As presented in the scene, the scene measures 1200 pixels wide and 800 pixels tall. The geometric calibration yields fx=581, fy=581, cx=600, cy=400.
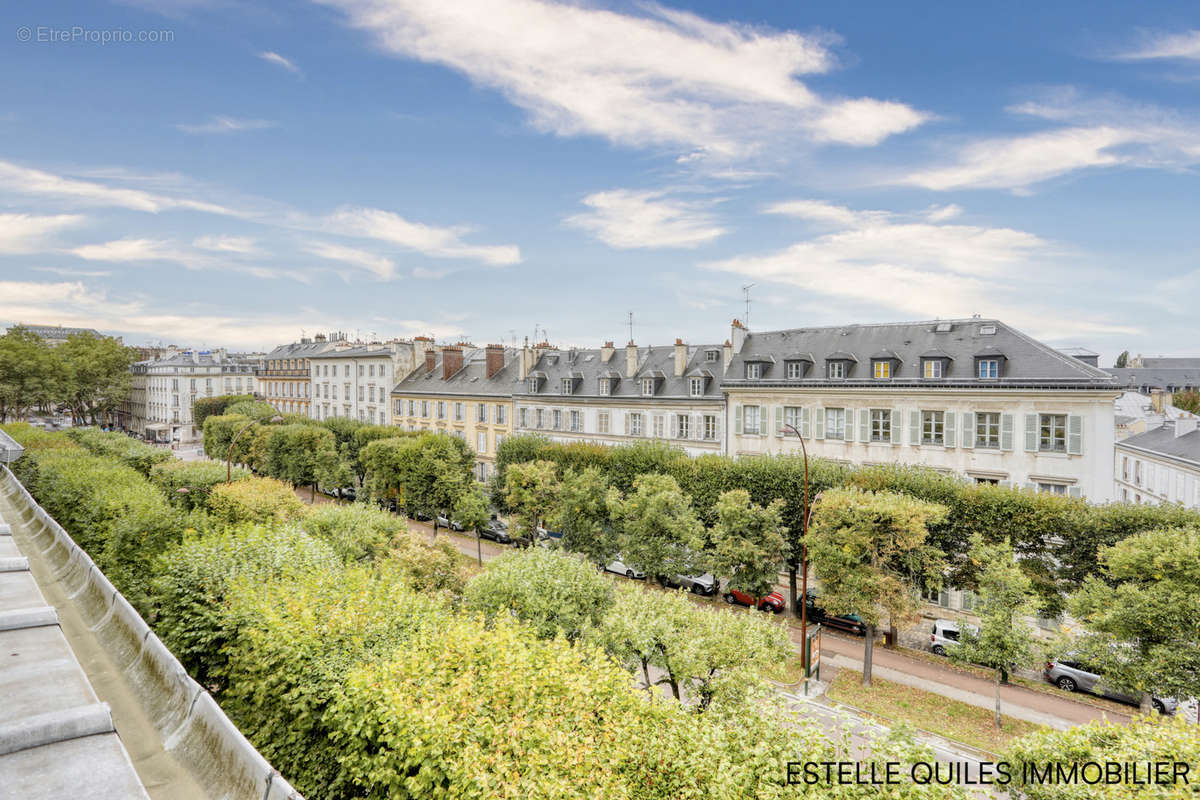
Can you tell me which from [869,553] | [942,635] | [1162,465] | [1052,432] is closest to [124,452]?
[869,553]

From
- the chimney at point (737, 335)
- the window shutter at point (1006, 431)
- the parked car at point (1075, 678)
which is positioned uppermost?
the chimney at point (737, 335)

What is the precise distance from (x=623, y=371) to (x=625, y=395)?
10.9ft

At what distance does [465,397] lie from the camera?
199 feet

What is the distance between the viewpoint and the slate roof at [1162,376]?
327ft

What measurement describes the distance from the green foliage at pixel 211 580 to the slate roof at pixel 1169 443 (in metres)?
51.8

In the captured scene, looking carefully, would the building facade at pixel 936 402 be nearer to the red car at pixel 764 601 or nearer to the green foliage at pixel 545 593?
the red car at pixel 764 601

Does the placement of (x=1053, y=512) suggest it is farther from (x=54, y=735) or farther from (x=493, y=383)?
(x=493, y=383)

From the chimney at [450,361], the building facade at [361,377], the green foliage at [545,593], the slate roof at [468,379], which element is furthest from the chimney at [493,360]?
the green foliage at [545,593]

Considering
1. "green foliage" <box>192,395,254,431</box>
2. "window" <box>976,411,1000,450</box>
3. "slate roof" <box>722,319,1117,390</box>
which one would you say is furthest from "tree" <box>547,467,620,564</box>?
"green foliage" <box>192,395,254,431</box>

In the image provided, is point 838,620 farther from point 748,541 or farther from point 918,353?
point 918,353

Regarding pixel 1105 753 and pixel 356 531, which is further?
pixel 356 531

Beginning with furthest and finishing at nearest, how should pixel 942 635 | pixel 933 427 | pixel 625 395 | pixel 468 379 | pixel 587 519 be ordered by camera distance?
pixel 468 379 → pixel 625 395 → pixel 933 427 → pixel 587 519 → pixel 942 635

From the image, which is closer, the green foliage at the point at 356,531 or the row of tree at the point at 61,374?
the green foliage at the point at 356,531

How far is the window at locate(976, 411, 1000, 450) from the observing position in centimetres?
3378
